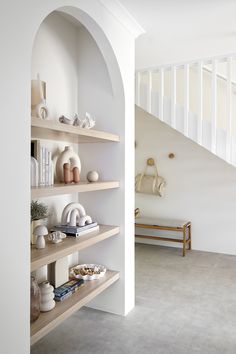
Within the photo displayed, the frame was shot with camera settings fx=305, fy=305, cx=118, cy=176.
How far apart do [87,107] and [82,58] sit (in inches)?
17.2

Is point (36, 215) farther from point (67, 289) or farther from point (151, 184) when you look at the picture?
point (151, 184)

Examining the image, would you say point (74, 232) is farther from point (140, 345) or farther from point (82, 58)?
point (82, 58)

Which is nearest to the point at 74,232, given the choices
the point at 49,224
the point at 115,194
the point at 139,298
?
the point at 49,224

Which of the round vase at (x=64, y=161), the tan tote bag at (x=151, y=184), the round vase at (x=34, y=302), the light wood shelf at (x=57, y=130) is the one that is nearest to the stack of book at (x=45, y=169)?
the light wood shelf at (x=57, y=130)

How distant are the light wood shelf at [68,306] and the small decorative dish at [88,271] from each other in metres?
0.04

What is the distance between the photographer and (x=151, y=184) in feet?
16.0

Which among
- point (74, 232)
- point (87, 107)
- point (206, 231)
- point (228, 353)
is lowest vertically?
point (228, 353)

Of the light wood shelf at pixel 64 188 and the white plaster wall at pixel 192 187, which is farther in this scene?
the white plaster wall at pixel 192 187

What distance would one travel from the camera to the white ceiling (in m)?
2.33

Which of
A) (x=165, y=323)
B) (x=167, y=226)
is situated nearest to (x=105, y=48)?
(x=165, y=323)

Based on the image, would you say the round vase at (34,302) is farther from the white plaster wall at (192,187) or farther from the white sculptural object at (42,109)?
the white plaster wall at (192,187)

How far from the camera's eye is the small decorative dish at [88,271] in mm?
2492

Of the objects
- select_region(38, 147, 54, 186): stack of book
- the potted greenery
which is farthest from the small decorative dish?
select_region(38, 147, 54, 186): stack of book

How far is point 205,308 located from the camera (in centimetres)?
274
